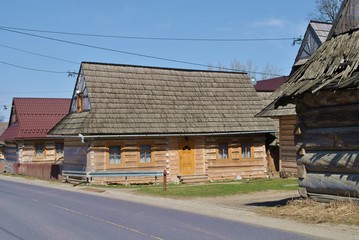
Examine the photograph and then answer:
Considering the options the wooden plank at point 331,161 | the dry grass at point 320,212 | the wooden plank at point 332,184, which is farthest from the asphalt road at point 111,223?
the wooden plank at point 331,161

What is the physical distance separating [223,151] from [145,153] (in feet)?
17.2

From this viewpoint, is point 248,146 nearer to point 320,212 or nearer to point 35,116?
point 320,212

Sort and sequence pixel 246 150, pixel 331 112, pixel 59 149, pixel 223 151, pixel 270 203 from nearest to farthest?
pixel 331 112
pixel 270 203
pixel 223 151
pixel 246 150
pixel 59 149

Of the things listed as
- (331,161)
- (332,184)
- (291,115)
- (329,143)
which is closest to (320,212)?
(332,184)

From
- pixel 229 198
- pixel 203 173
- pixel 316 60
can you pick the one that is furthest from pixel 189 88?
pixel 316 60

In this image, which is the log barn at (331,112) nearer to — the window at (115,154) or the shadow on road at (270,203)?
the shadow on road at (270,203)

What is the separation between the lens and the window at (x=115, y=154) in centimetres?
2673

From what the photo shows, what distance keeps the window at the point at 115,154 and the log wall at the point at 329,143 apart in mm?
14589

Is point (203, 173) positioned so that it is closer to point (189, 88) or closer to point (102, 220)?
point (189, 88)

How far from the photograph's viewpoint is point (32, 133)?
41.2m

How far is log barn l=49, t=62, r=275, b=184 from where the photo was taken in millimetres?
26562

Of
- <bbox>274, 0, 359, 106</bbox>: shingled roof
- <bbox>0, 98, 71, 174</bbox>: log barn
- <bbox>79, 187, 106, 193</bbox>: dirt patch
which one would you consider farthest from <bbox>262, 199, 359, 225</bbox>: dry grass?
<bbox>0, 98, 71, 174</bbox>: log barn

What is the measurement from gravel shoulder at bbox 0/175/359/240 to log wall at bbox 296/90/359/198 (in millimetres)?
1586

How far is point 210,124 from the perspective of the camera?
96.8 feet
